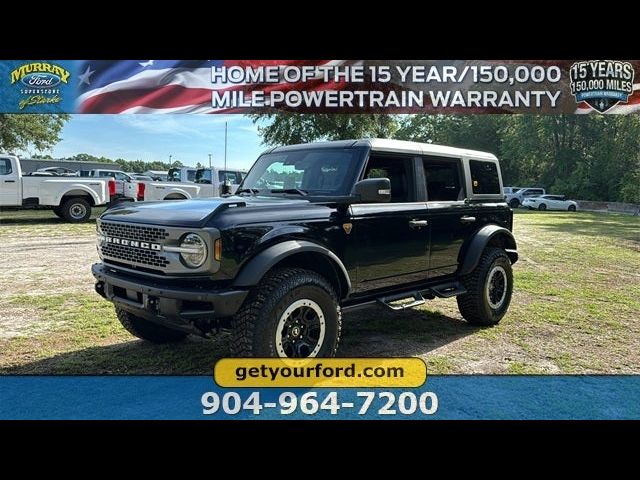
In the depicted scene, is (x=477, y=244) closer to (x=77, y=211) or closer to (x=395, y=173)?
(x=395, y=173)

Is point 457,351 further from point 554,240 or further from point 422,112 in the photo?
point 554,240

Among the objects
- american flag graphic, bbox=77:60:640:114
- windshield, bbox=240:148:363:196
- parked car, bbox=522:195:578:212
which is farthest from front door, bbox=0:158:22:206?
parked car, bbox=522:195:578:212

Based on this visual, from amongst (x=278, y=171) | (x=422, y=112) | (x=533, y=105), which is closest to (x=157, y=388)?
(x=278, y=171)

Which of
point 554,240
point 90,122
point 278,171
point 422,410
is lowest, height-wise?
point 422,410

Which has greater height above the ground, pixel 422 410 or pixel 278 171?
→ pixel 278 171

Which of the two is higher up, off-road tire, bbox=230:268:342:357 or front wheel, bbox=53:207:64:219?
front wheel, bbox=53:207:64:219

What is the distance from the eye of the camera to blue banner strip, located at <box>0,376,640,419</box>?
117 inches

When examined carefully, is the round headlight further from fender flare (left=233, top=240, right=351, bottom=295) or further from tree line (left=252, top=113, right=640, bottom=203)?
tree line (left=252, top=113, right=640, bottom=203)

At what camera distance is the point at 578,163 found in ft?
14.5

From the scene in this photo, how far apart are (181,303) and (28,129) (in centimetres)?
187

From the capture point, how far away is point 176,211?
10.6 ft

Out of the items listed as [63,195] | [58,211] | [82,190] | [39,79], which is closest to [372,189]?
[39,79]

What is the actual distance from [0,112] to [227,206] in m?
1.85

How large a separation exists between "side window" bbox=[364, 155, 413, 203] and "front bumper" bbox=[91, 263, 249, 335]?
5.55 ft
